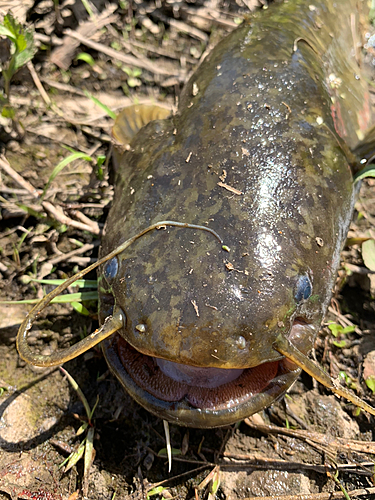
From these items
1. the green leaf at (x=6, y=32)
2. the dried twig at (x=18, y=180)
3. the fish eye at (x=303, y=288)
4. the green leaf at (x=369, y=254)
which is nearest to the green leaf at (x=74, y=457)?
the fish eye at (x=303, y=288)

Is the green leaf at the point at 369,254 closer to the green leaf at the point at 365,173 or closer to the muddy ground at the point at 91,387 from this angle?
the muddy ground at the point at 91,387

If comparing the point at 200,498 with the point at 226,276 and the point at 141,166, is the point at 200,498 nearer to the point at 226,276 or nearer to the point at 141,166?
the point at 226,276

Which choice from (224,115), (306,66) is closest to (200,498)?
(224,115)

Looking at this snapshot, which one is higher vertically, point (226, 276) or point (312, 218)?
point (312, 218)

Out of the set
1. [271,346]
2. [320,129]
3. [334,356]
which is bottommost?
[334,356]

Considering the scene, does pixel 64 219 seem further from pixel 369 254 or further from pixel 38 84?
pixel 369 254

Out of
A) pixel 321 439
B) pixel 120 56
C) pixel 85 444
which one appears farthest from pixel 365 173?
pixel 120 56

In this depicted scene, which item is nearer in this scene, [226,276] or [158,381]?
[226,276]

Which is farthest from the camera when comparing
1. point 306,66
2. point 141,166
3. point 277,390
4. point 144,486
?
point 306,66
